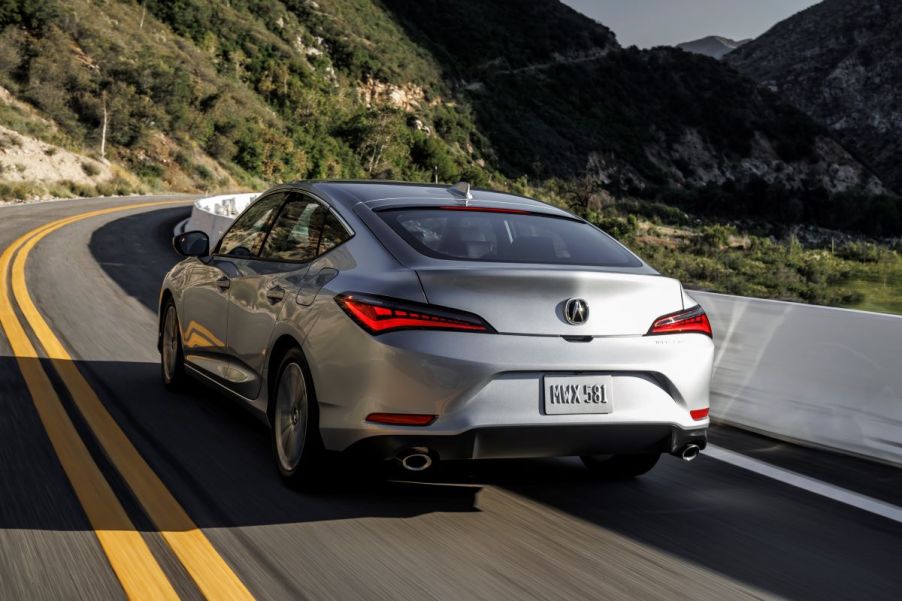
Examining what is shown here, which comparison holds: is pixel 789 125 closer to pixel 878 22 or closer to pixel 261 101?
pixel 878 22

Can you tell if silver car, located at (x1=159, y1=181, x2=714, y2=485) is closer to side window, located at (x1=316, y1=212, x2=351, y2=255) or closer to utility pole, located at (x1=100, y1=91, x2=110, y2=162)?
side window, located at (x1=316, y1=212, x2=351, y2=255)

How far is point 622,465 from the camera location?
5504mm

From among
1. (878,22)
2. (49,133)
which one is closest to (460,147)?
(49,133)

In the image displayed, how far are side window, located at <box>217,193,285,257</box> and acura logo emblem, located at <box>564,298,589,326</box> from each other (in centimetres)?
218

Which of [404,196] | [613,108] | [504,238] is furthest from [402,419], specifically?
[613,108]

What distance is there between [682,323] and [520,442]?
3.21ft

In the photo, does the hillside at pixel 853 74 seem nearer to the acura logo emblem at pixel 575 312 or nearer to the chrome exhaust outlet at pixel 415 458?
the acura logo emblem at pixel 575 312

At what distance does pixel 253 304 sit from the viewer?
5426mm

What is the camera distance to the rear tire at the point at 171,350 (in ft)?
23.0

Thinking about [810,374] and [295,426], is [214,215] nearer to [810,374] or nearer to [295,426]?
[810,374]

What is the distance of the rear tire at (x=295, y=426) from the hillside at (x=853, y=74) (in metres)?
115

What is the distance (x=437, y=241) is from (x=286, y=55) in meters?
70.8

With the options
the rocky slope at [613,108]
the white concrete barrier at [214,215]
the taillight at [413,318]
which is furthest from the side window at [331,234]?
the rocky slope at [613,108]

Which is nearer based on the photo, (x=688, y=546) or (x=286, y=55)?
(x=688, y=546)
